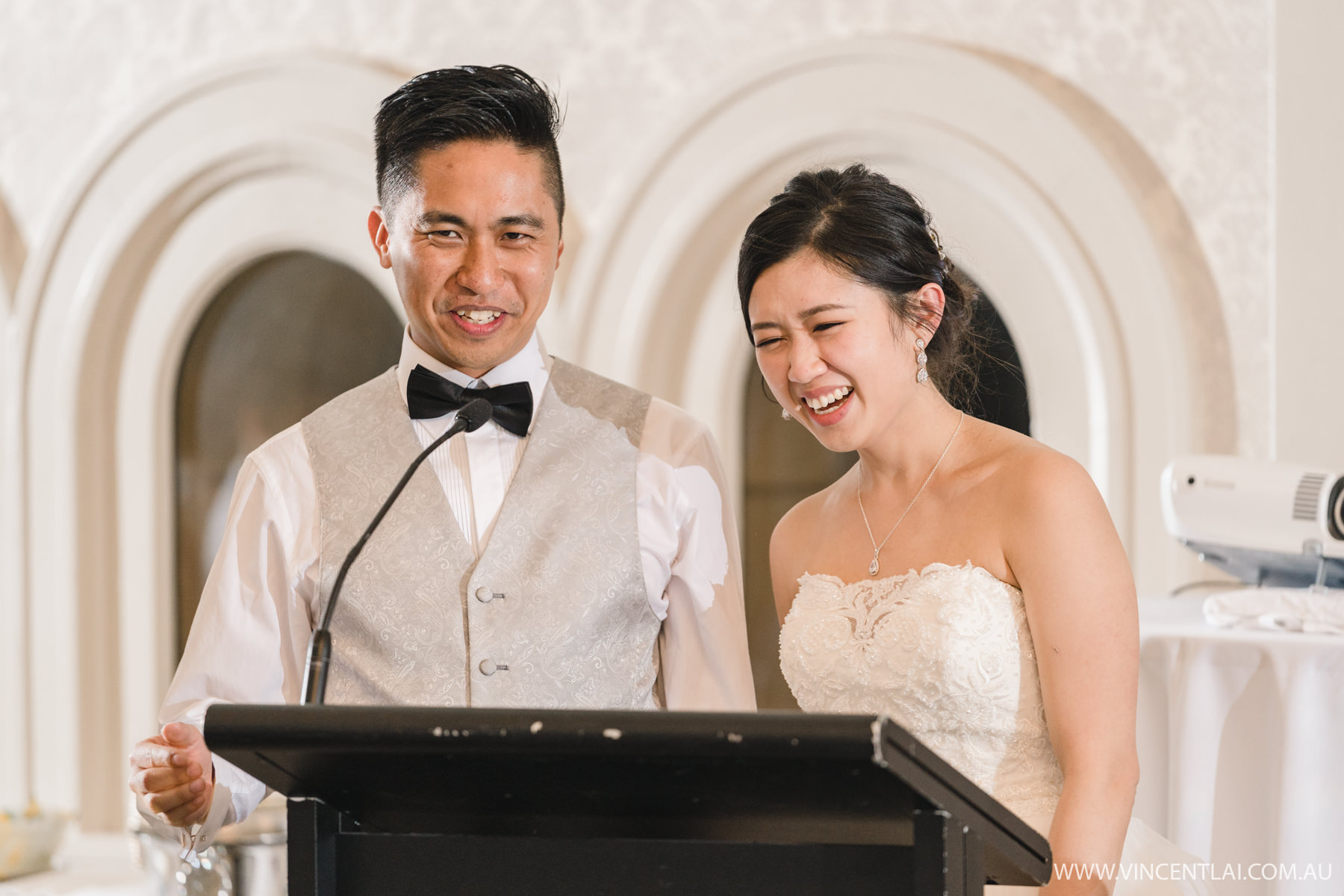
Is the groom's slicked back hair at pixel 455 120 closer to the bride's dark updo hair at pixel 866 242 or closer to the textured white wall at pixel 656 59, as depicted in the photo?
the bride's dark updo hair at pixel 866 242

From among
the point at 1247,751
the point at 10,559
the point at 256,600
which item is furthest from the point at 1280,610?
the point at 10,559

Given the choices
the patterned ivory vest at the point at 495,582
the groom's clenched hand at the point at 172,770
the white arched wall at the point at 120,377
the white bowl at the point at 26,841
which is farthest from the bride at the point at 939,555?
the white bowl at the point at 26,841

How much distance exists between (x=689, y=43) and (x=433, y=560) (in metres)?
2.22

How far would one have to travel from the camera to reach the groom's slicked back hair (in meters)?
1.65

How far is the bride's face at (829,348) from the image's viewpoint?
178 centimetres

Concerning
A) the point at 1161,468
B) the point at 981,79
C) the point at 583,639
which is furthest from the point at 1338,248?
the point at 583,639

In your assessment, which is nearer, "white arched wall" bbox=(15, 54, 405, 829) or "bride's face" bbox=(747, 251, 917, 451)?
"bride's face" bbox=(747, 251, 917, 451)

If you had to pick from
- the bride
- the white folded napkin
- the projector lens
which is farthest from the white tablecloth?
the projector lens

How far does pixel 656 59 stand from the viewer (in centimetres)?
350

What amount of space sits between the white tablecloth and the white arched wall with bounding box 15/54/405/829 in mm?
2493

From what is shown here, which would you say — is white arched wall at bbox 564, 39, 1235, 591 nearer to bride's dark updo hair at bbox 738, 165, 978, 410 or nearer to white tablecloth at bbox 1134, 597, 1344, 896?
white tablecloth at bbox 1134, 597, 1344, 896

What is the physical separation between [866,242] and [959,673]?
1.97 feet

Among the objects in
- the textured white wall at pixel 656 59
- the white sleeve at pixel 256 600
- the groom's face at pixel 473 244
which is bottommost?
the white sleeve at pixel 256 600

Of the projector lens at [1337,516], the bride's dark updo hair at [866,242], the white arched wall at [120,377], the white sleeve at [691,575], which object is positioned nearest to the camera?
the white sleeve at [691,575]
